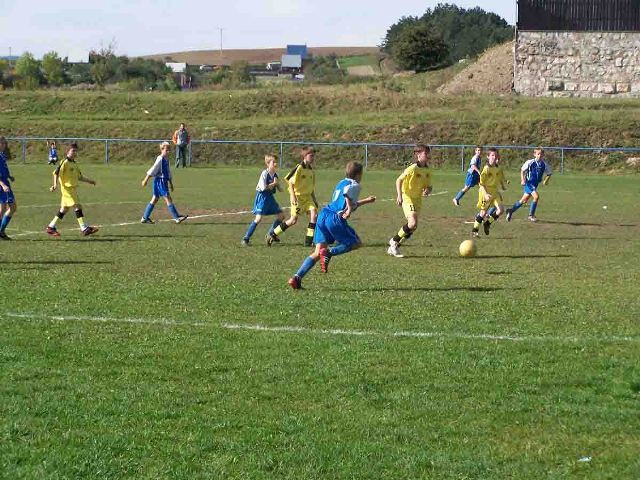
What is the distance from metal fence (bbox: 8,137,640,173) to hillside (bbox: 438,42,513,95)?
1504 cm

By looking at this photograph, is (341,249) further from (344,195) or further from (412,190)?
(412,190)

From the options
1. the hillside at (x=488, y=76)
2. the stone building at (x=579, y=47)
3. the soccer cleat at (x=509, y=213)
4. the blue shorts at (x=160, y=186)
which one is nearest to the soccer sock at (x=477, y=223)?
the soccer cleat at (x=509, y=213)

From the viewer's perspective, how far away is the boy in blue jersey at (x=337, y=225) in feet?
45.3

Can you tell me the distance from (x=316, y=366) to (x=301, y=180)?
10.6m

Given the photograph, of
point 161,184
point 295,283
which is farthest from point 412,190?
point 161,184

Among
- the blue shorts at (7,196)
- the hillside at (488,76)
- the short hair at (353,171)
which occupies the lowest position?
the blue shorts at (7,196)

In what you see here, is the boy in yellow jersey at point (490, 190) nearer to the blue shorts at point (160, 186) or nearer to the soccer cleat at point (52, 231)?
the blue shorts at point (160, 186)

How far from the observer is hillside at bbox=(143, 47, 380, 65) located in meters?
159

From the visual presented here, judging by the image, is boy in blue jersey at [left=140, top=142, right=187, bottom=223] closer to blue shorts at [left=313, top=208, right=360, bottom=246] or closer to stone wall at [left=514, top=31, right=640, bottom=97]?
blue shorts at [left=313, top=208, right=360, bottom=246]

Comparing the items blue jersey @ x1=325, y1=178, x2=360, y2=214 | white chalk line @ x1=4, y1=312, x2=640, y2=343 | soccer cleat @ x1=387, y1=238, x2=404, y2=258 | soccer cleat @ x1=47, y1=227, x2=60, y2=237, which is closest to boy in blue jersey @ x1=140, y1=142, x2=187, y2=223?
soccer cleat @ x1=47, y1=227, x2=60, y2=237

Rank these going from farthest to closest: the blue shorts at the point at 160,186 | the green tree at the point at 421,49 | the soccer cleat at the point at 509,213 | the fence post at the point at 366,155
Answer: the green tree at the point at 421,49
the fence post at the point at 366,155
the soccer cleat at the point at 509,213
the blue shorts at the point at 160,186

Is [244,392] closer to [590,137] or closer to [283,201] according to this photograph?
[283,201]

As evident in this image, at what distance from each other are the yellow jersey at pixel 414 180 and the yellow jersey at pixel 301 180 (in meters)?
1.97

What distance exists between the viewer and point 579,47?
6488cm
